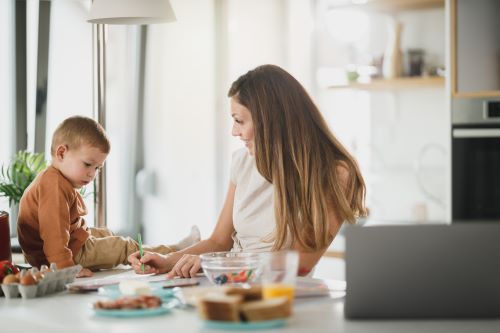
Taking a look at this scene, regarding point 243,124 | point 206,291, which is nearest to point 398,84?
point 243,124

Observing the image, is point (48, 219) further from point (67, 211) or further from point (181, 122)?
point (181, 122)

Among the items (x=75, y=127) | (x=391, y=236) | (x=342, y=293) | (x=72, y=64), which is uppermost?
(x=72, y=64)

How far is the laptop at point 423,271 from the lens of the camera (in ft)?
4.76

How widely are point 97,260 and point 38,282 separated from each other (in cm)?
55

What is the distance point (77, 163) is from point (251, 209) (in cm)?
57

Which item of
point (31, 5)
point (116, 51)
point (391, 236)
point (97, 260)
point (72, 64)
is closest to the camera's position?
point (391, 236)

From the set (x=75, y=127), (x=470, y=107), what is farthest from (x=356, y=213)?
(x=470, y=107)

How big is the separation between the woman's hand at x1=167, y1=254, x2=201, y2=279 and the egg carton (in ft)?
0.91

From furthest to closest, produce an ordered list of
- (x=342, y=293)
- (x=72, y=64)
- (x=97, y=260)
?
1. (x=72, y=64)
2. (x=97, y=260)
3. (x=342, y=293)

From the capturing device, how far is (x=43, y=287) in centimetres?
178

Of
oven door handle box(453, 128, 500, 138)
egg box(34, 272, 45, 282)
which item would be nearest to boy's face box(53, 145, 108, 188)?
egg box(34, 272, 45, 282)

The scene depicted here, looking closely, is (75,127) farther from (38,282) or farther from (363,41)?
(363,41)

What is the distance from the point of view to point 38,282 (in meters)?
1.77

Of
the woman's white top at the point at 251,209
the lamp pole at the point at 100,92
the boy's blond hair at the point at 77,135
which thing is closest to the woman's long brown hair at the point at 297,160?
the woman's white top at the point at 251,209
